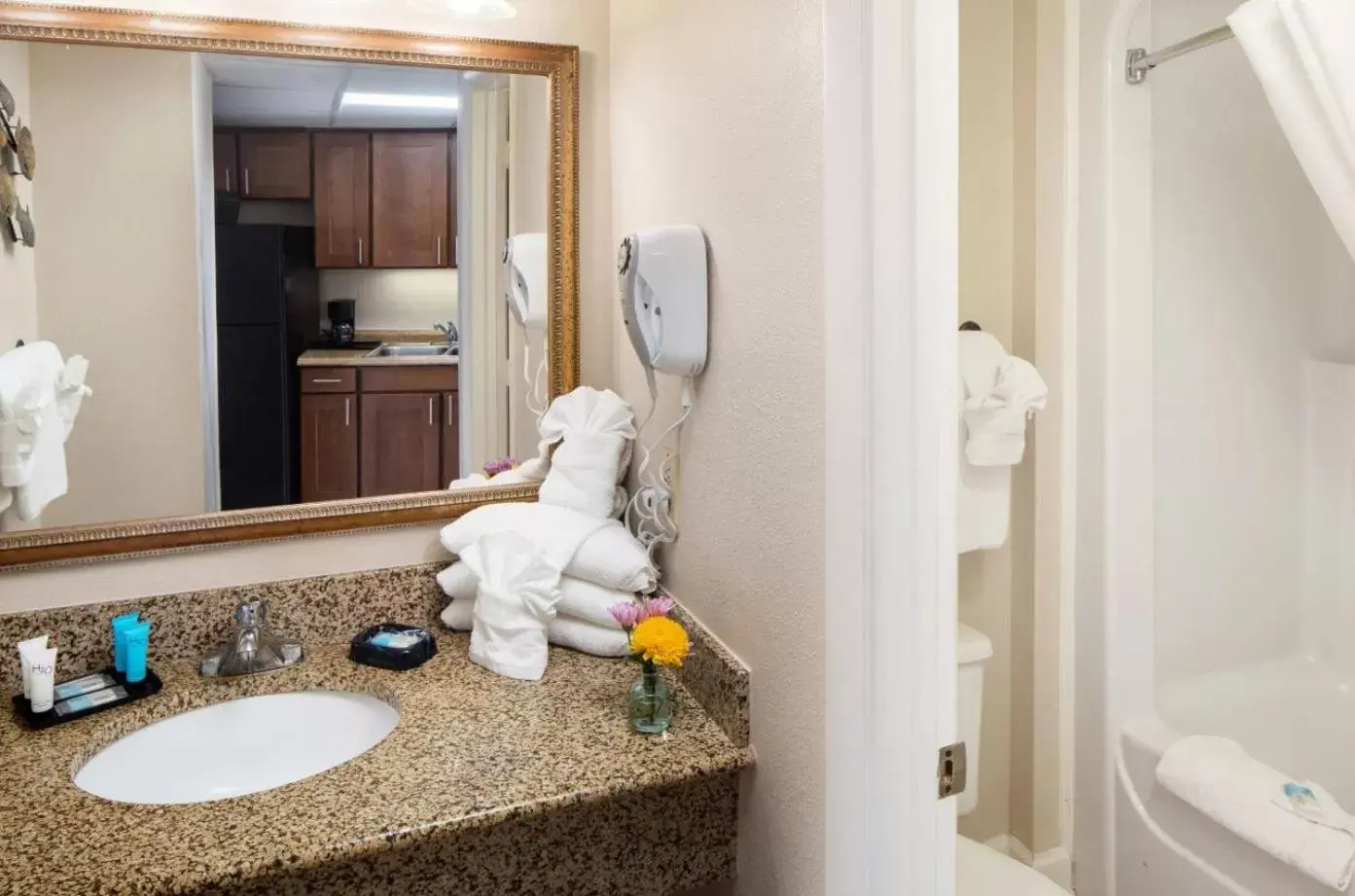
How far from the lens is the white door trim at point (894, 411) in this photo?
897 millimetres

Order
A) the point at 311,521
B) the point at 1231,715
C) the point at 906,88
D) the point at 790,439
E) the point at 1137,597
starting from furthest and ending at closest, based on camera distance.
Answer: the point at 1231,715 < the point at 1137,597 < the point at 311,521 < the point at 790,439 < the point at 906,88

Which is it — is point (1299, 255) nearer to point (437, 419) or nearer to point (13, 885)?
point (437, 419)

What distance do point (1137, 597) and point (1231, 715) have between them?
0.46 m

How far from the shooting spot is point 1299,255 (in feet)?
7.03

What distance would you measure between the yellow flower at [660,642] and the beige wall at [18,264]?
38.9 inches

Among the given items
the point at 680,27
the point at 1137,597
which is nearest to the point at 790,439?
the point at 680,27

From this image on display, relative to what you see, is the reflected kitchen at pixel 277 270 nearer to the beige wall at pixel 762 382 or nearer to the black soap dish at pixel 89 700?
the black soap dish at pixel 89 700

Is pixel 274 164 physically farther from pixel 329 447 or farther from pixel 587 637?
pixel 587 637

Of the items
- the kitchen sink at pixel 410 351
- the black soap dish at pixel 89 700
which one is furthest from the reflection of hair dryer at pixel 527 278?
the black soap dish at pixel 89 700

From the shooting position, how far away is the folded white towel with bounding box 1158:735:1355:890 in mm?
1491

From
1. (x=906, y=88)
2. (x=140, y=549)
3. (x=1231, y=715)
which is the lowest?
(x=1231, y=715)

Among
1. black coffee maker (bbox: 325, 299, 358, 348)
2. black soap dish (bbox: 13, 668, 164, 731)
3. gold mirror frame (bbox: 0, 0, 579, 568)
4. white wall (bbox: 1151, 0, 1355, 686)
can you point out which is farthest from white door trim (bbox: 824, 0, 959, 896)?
white wall (bbox: 1151, 0, 1355, 686)

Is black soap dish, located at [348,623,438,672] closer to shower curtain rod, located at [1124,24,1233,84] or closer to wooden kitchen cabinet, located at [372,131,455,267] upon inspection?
wooden kitchen cabinet, located at [372,131,455,267]

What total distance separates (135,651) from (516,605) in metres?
0.55
